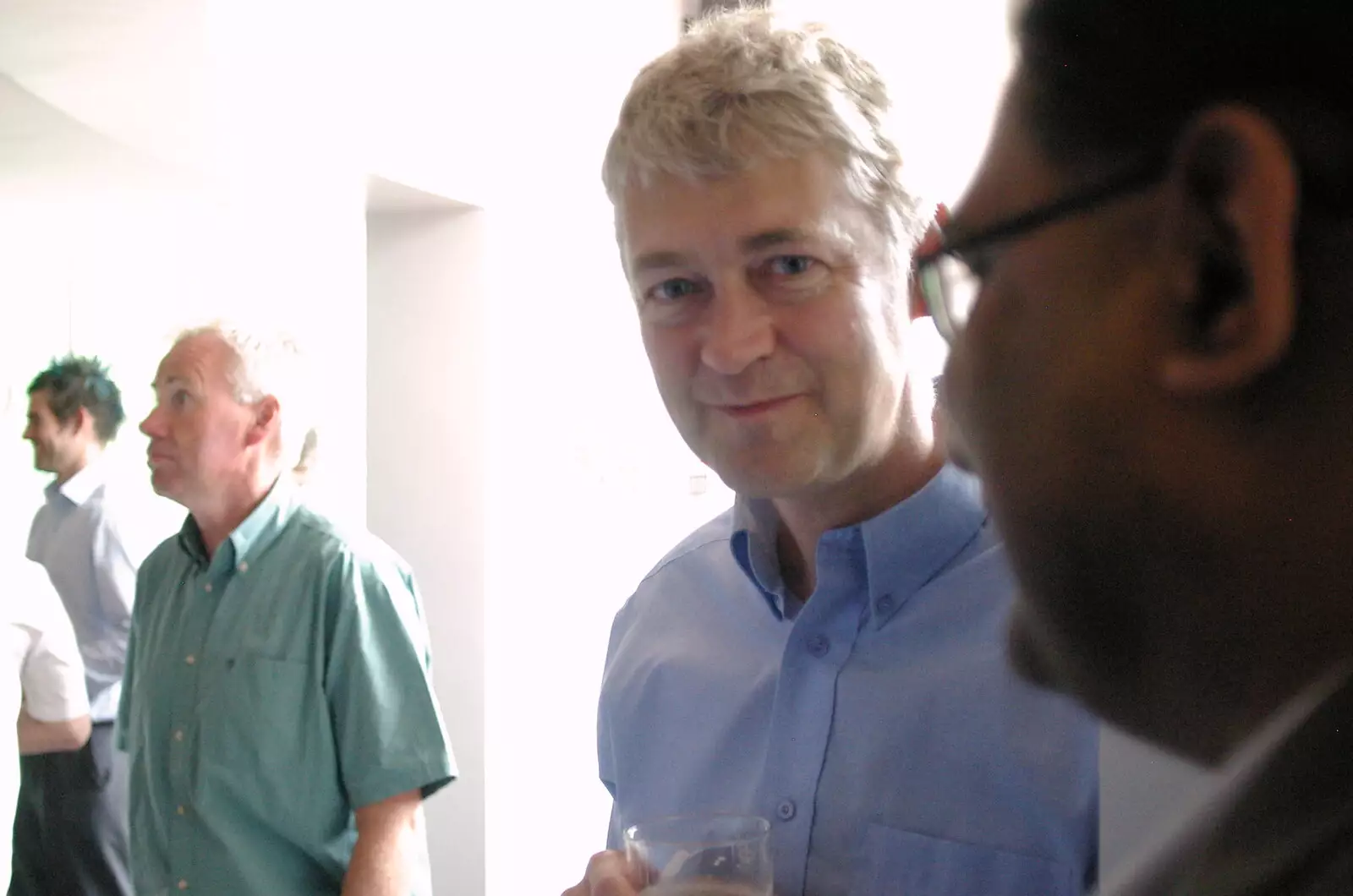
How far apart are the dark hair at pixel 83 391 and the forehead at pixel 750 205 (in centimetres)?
115

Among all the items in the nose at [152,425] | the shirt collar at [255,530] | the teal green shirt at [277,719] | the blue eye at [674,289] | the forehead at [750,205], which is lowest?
the teal green shirt at [277,719]

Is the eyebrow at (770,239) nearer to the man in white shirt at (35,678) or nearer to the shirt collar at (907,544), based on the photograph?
the shirt collar at (907,544)

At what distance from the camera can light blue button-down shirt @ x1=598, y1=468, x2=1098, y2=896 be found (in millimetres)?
519

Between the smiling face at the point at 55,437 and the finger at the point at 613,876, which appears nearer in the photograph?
the finger at the point at 613,876

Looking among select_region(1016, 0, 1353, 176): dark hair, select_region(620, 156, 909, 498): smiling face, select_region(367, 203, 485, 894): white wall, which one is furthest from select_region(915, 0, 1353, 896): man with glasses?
select_region(367, 203, 485, 894): white wall

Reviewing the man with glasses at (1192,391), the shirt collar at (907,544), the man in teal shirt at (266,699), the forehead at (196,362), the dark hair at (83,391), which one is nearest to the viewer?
the man with glasses at (1192,391)

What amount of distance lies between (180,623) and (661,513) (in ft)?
4.62

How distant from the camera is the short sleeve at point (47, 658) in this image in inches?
55.2

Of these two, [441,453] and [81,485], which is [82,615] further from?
[441,453]

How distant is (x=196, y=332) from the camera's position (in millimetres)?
1535

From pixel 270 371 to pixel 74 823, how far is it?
2.40ft

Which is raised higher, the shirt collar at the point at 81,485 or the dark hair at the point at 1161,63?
the dark hair at the point at 1161,63

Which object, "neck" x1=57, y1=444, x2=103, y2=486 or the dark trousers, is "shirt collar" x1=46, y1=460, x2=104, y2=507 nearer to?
"neck" x1=57, y1=444, x2=103, y2=486

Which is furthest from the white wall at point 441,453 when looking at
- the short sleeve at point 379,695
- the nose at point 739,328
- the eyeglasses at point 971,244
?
the eyeglasses at point 971,244
